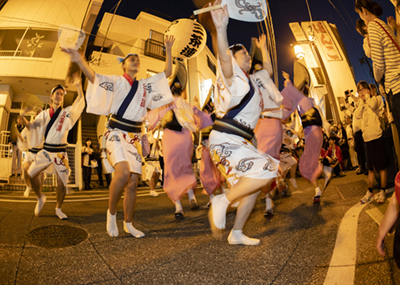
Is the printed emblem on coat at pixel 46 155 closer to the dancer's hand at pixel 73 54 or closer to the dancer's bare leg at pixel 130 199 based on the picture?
the dancer's bare leg at pixel 130 199

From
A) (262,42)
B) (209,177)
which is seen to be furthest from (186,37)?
(209,177)

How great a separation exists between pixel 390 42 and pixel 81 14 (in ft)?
18.3

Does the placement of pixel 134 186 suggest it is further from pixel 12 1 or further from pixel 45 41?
pixel 12 1

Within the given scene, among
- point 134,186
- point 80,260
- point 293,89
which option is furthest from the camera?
point 293,89

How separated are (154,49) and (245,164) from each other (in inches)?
253

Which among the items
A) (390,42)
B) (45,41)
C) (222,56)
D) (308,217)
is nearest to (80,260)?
(222,56)

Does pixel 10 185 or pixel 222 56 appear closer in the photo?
pixel 222 56

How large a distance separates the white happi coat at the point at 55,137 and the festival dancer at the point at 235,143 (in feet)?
8.00

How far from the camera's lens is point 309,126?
3.94m

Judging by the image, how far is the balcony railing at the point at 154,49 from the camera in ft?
22.5

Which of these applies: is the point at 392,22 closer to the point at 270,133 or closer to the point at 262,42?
the point at 262,42

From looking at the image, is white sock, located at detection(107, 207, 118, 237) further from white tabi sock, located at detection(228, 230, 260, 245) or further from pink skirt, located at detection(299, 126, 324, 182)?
pink skirt, located at detection(299, 126, 324, 182)

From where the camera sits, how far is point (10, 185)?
250 inches

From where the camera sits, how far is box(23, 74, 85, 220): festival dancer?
3.22 metres
